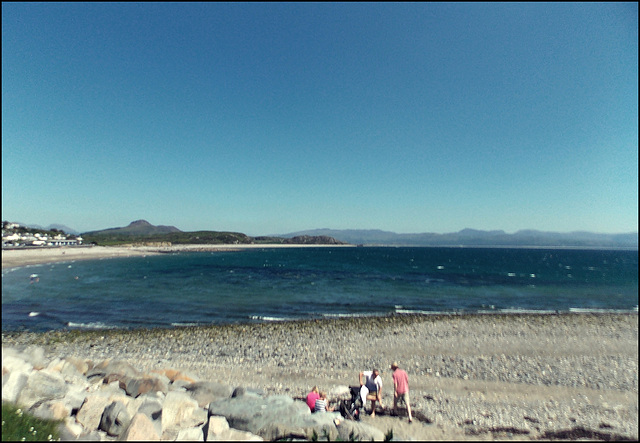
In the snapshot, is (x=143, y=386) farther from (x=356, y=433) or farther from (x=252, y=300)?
(x=252, y=300)

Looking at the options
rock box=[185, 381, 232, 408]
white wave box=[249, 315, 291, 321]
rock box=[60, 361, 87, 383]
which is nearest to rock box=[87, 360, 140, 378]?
rock box=[60, 361, 87, 383]

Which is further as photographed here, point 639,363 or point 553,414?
point 639,363

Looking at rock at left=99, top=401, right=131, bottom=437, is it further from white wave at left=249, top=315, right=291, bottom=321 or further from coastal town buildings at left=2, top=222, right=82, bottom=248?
coastal town buildings at left=2, top=222, right=82, bottom=248

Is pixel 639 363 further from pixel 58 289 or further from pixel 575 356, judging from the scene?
pixel 58 289

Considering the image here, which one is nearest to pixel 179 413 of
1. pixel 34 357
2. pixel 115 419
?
pixel 115 419

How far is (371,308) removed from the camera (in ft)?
91.6

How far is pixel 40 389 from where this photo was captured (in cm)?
699

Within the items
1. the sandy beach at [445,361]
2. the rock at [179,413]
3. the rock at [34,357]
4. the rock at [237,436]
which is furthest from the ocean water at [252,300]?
the rock at [237,436]

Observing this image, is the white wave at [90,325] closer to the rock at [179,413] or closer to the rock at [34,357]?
the rock at [34,357]

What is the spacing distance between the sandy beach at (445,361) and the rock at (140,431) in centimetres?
574

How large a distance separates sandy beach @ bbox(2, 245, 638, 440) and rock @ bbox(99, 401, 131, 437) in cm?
563

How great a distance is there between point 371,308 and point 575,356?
15216 mm

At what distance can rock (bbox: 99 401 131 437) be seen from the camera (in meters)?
6.63

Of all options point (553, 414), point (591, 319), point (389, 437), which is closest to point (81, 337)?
point (389, 437)
